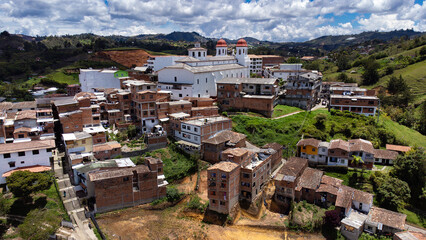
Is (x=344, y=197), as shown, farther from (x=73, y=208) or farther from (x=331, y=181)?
(x=73, y=208)

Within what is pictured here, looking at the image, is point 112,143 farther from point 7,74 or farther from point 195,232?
point 7,74

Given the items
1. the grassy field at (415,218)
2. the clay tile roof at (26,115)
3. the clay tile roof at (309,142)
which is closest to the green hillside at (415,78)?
the clay tile roof at (309,142)

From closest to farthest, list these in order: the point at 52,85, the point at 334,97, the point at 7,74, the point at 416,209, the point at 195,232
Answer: the point at 195,232 → the point at 416,209 → the point at 334,97 → the point at 52,85 → the point at 7,74

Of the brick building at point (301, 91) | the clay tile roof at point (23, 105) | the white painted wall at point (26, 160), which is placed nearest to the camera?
the white painted wall at point (26, 160)

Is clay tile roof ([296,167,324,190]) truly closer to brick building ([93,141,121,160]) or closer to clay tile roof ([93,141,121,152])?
brick building ([93,141,121,160])

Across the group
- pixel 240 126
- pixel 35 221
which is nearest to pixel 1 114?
pixel 35 221

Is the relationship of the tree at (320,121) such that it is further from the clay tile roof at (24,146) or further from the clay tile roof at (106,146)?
the clay tile roof at (24,146)
